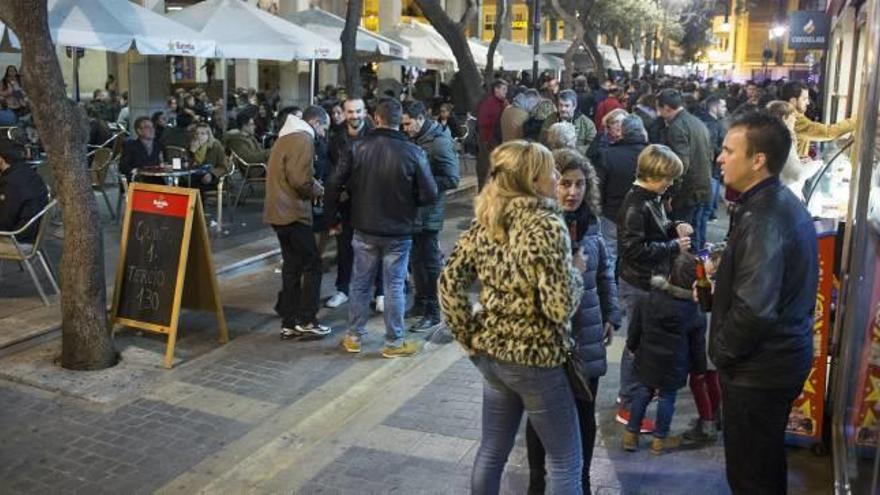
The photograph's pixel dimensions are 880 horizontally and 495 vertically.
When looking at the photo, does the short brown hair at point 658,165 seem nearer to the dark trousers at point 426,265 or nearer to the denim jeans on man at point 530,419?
the denim jeans on man at point 530,419

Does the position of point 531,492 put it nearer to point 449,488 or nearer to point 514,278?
point 449,488

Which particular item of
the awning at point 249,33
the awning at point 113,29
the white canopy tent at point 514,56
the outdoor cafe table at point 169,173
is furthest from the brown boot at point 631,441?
the white canopy tent at point 514,56

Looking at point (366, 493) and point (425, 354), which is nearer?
point (366, 493)

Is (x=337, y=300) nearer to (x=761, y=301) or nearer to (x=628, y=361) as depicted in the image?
(x=628, y=361)

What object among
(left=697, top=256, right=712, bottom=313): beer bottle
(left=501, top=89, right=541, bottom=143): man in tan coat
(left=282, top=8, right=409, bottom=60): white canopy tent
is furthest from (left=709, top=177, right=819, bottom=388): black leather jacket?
(left=282, top=8, right=409, bottom=60): white canopy tent

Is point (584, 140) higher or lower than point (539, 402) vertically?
higher

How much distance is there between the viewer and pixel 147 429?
5.32 m

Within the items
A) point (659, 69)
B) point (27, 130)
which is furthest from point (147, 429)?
point (659, 69)

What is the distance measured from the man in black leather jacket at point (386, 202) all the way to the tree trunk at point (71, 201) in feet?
5.70

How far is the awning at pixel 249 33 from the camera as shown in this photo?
12.0 metres

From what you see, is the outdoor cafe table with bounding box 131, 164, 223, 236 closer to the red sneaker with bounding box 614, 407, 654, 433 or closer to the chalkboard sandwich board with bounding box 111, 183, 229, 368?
the chalkboard sandwich board with bounding box 111, 183, 229, 368

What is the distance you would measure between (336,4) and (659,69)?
3317 cm

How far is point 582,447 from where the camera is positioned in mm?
4039

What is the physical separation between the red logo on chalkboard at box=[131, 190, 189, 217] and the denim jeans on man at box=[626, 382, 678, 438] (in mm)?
3521
